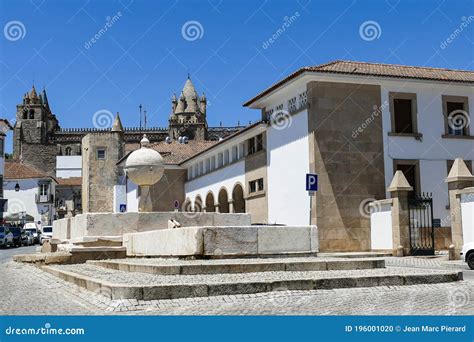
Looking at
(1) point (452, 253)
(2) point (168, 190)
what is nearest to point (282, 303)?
(1) point (452, 253)


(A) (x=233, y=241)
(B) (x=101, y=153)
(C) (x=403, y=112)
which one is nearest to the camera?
(A) (x=233, y=241)

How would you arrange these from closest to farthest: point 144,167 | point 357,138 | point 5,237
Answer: point 144,167 → point 357,138 → point 5,237

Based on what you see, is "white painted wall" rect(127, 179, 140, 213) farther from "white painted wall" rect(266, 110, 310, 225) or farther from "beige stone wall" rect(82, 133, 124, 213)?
"white painted wall" rect(266, 110, 310, 225)

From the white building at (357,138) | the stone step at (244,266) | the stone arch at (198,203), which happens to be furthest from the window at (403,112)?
the stone arch at (198,203)

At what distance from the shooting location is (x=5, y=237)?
41.2 metres

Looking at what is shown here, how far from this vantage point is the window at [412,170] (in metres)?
26.2

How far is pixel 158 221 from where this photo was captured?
649 inches

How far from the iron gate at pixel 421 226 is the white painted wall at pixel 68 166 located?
298ft

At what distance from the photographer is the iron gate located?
72.4 ft

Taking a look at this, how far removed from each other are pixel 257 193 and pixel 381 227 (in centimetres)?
929

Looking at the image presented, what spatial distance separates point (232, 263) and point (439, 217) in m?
17.8

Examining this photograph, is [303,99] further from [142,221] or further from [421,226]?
[142,221]

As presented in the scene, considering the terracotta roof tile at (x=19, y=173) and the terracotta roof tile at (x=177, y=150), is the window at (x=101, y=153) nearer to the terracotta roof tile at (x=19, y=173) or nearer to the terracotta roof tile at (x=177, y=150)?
the terracotta roof tile at (x=177, y=150)
